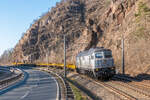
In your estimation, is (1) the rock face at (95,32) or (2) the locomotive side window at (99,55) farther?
(1) the rock face at (95,32)

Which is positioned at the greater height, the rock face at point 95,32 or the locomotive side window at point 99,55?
the rock face at point 95,32

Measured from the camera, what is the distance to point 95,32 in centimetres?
6350

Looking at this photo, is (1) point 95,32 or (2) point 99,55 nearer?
(2) point 99,55

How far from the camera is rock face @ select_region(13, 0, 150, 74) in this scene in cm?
3940

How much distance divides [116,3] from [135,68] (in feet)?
89.6

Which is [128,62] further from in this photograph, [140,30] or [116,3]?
[116,3]

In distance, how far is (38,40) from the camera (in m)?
109

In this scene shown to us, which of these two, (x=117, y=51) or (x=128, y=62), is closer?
(x=128, y=62)

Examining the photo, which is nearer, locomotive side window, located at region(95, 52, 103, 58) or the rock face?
locomotive side window, located at region(95, 52, 103, 58)

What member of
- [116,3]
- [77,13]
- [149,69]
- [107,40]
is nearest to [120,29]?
[107,40]

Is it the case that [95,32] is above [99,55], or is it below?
above

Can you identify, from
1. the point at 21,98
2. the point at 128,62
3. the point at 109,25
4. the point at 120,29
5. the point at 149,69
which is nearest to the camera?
the point at 21,98

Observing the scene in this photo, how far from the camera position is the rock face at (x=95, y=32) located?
39397 millimetres

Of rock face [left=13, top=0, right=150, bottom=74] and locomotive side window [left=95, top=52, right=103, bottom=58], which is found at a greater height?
rock face [left=13, top=0, right=150, bottom=74]
